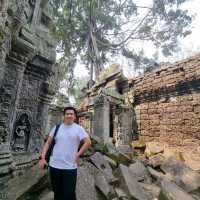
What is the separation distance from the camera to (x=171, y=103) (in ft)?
23.7

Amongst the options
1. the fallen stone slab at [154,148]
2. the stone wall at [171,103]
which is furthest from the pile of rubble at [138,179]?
the stone wall at [171,103]

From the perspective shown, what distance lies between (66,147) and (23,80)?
1.85m

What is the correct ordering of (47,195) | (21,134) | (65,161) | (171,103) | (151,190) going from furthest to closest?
(171,103) < (151,190) < (21,134) < (47,195) < (65,161)

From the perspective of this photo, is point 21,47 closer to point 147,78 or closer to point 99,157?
point 99,157

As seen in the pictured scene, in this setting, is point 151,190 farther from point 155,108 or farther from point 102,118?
point 155,108

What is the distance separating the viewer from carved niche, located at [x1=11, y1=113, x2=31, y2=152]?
343 centimetres

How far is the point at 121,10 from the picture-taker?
1614cm

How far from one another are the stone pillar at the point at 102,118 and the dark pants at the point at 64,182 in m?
4.89

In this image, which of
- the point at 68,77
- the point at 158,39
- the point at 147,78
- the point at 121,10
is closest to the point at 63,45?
the point at 68,77

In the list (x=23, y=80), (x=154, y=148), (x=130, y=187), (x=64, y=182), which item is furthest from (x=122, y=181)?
(x=154, y=148)

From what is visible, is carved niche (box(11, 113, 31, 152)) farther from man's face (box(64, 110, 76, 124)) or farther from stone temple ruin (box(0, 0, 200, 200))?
man's face (box(64, 110, 76, 124))

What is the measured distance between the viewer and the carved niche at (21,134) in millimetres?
3428

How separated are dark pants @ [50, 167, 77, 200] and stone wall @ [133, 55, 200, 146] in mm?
5093

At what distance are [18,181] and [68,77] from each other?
523 inches
